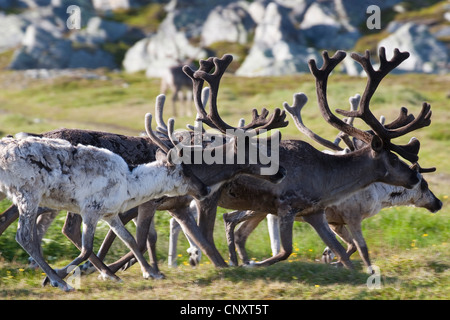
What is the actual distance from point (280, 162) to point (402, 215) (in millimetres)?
4682

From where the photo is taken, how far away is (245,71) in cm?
7656

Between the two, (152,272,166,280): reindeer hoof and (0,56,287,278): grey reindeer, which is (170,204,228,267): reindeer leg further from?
(152,272,166,280): reindeer hoof

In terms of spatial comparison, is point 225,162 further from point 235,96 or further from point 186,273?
point 235,96

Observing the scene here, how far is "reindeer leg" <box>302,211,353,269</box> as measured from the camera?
31.0 ft

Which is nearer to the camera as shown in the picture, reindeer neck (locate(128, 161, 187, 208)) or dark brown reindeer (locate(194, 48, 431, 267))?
reindeer neck (locate(128, 161, 187, 208))

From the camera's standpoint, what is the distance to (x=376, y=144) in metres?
9.48

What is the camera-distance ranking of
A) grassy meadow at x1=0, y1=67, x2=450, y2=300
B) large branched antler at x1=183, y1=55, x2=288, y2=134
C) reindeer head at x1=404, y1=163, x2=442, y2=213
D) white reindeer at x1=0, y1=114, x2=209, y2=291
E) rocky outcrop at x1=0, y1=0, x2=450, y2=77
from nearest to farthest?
grassy meadow at x1=0, y1=67, x2=450, y2=300
white reindeer at x1=0, y1=114, x2=209, y2=291
large branched antler at x1=183, y1=55, x2=288, y2=134
reindeer head at x1=404, y1=163, x2=442, y2=213
rocky outcrop at x1=0, y1=0, x2=450, y2=77

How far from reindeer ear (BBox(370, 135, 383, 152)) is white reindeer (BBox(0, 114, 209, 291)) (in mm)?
2657

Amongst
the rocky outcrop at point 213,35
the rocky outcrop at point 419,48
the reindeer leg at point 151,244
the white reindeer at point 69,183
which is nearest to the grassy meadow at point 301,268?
the reindeer leg at point 151,244

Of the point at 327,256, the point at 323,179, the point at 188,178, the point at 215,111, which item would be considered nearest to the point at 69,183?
the point at 188,178

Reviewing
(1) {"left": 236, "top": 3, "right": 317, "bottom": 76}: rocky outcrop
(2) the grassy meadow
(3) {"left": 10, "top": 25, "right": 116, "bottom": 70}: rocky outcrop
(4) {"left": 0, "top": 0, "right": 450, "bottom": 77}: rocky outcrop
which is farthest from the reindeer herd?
(3) {"left": 10, "top": 25, "right": 116, "bottom": 70}: rocky outcrop

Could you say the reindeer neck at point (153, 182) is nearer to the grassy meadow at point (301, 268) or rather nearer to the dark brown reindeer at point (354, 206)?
the grassy meadow at point (301, 268)

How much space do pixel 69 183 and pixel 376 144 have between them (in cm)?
388
